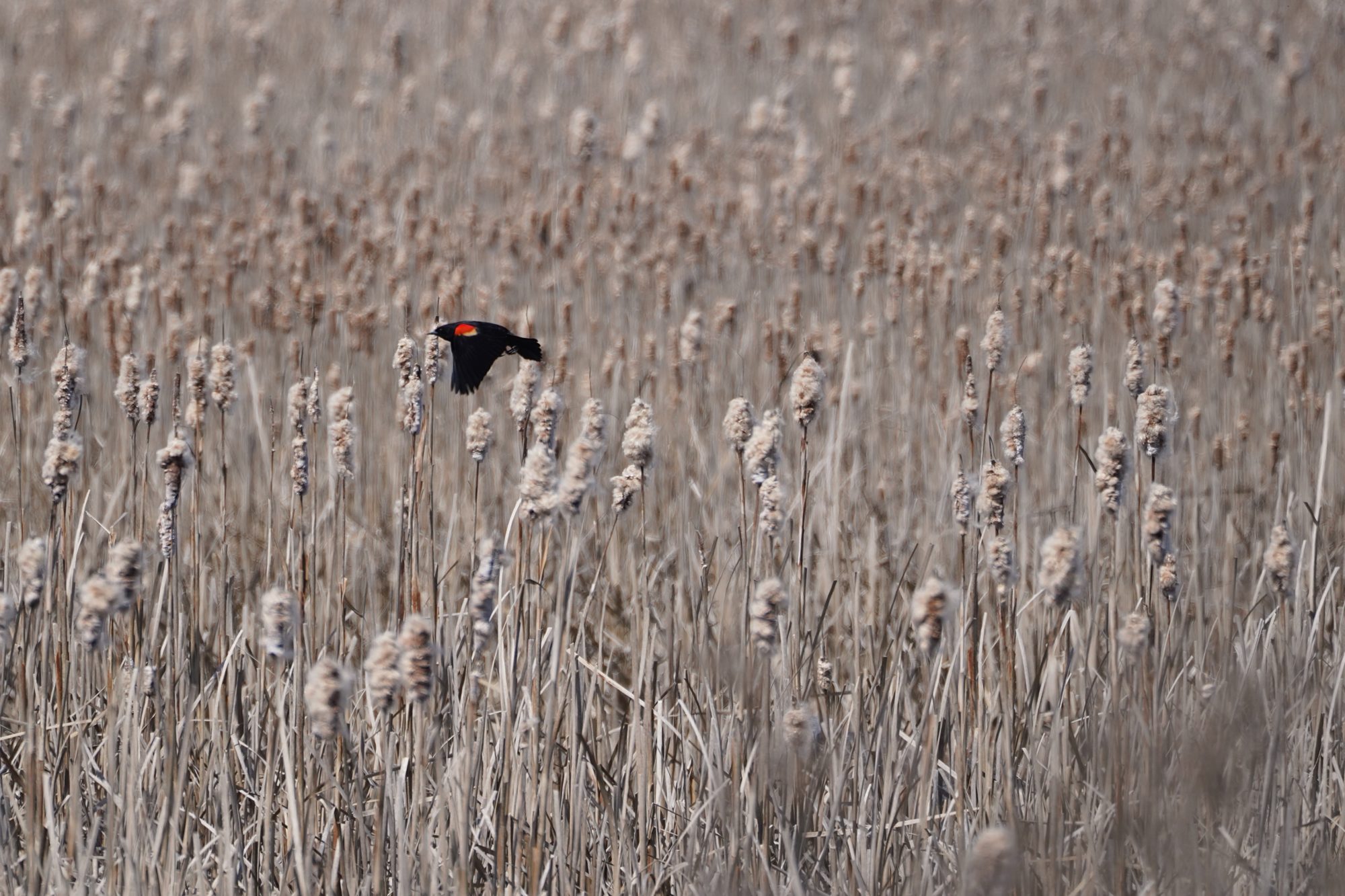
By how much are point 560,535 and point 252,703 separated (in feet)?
3.06

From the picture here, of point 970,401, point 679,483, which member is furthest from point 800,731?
point 679,483

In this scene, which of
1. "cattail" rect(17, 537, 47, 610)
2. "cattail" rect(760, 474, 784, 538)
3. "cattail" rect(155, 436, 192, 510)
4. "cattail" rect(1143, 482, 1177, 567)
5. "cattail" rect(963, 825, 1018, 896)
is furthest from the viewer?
"cattail" rect(760, 474, 784, 538)

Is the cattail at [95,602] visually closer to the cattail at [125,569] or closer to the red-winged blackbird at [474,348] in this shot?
the cattail at [125,569]

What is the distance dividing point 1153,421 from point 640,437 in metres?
0.71

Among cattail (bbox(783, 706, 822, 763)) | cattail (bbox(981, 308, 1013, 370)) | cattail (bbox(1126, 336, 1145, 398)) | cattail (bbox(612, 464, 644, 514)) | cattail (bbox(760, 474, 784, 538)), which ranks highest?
cattail (bbox(981, 308, 1013, 370))

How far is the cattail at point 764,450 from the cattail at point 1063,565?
0.41 meters

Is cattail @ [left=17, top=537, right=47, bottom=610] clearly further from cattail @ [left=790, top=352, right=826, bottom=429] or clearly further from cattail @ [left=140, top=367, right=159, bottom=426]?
cattail @ [left=790, top=352, right=826, bottom=429]

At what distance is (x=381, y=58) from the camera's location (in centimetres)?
763

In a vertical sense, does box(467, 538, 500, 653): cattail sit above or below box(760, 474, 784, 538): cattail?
below

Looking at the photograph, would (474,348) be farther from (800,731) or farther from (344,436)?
(800,731)

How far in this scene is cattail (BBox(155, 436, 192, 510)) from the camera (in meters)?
1.70

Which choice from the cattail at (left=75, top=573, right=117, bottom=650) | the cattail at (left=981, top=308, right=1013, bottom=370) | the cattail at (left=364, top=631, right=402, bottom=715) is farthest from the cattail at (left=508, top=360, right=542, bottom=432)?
the cattail at (left=981, top=308, right=1013, bottom=370)

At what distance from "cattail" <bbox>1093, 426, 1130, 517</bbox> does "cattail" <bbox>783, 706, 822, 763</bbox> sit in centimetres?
46

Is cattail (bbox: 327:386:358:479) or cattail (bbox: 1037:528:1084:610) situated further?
cattail (bbox: 327:386:358:479)
